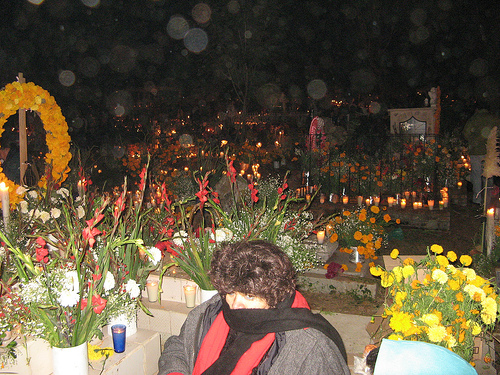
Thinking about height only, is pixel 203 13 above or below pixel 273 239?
above

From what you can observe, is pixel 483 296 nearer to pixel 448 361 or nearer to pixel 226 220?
pixel 448 361

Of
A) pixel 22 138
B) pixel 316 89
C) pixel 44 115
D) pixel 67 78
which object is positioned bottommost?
pixel 22 138

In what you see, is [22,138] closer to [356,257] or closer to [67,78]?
[356,257]

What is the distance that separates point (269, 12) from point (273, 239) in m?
10.2

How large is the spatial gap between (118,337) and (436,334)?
1848mm

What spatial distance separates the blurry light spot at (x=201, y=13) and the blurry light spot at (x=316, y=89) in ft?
22.2

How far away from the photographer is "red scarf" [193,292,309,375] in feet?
6.27

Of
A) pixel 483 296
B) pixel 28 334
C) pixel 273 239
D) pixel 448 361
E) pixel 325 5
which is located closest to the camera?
pixel 448 361

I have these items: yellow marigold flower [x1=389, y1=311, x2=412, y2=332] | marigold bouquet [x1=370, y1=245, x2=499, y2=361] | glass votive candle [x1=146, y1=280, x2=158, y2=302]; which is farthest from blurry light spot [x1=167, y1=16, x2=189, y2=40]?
yellow marigold flower [x1=389, y1=311, x2=412, y2=332]

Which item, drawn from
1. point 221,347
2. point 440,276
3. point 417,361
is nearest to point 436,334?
point 440,276

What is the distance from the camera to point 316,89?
1792cm

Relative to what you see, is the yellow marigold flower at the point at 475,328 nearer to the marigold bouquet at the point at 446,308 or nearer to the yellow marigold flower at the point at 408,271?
the marigold bouquet at the point at 446,308

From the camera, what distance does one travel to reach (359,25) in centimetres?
1579

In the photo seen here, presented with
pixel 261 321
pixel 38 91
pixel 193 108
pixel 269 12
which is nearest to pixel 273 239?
pixel 261 321
